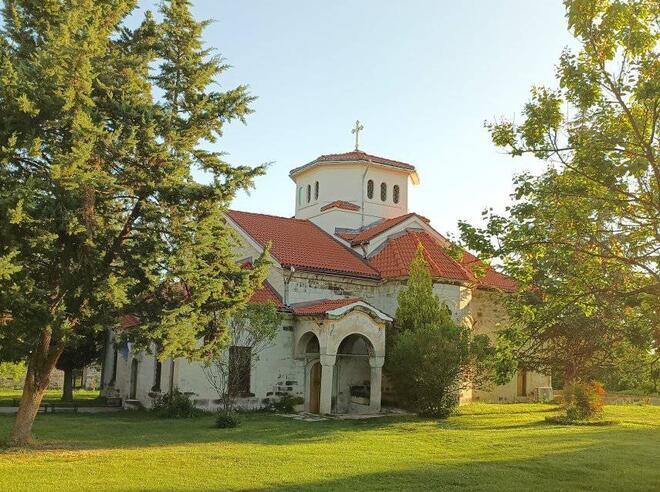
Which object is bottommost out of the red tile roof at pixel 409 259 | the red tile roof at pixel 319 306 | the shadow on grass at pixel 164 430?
the shadow on grass at pixel 164 430

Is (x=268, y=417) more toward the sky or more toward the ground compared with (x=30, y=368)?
more toward the ground

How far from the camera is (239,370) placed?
20.0m

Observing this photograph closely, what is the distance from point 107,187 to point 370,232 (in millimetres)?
15285

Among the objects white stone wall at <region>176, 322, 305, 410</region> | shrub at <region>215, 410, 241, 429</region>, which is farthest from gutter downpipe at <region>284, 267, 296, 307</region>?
shrub at <region>215, 410, 241, 429</region>

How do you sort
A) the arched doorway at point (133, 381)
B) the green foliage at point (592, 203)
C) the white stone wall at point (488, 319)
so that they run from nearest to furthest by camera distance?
the green foliage at point (592, 203)
the arched doorway at point (133, 381)
the white stone wall at point (488, 319)

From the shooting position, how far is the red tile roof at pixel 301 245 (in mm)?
23203

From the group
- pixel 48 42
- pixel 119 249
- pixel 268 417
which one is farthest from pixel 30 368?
pixel 268 417

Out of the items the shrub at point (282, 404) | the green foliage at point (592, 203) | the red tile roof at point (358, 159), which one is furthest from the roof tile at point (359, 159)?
the green foliage at point (592, 203)

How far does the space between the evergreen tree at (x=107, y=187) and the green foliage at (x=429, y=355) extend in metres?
7.57

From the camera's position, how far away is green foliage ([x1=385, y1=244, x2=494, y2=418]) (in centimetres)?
1950

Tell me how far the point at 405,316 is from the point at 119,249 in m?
11.3

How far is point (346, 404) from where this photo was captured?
22766mm

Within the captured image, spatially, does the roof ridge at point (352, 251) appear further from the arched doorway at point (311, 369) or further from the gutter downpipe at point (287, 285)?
the arched doorway at point (311, 369)

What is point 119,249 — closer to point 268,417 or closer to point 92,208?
point 92,208
